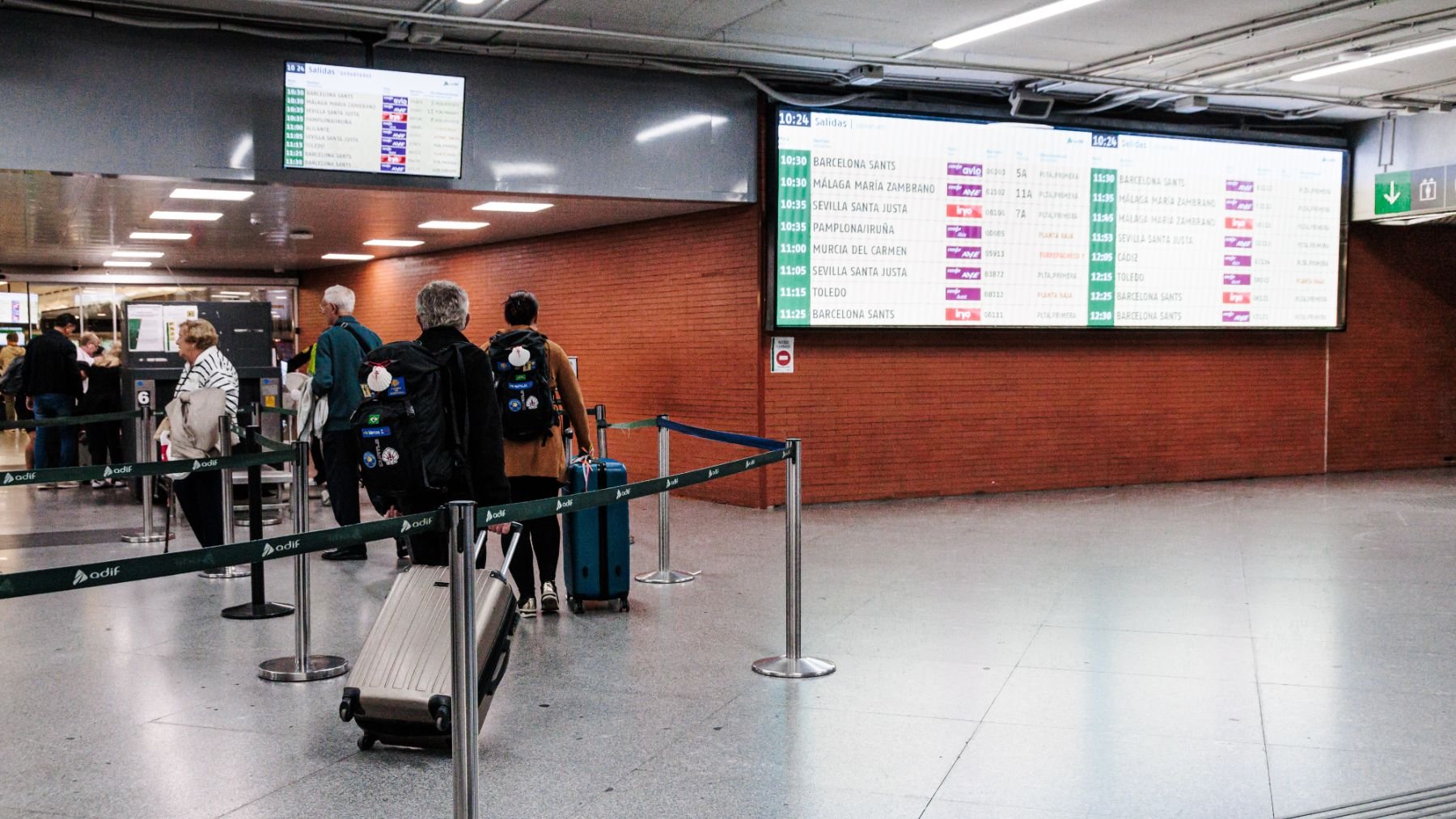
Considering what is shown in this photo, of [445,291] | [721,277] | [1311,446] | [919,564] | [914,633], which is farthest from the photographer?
[1311,446]

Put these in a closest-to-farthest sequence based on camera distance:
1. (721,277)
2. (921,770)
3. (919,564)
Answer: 1. (921,770)
2. (919,564)
3. (721,277)

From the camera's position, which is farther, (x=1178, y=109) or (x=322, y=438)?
(x=1178, y=109)

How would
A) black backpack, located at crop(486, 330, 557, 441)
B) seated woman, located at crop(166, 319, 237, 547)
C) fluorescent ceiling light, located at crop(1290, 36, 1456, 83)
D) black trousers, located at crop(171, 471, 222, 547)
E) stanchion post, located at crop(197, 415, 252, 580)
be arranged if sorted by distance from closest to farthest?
black backpack, located at crop(486, 330, 557, 441) < stanchion post, located at crop(197, 415, 252, 580) < seated woman, located at crop(166, 319, 237, 547) < black trousers, located at crop(171, 471, 222, 547) < fluorescent ceiling light, located at crop(1290, 36, 1456, 83)

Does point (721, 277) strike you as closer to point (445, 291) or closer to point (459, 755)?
point (445, 291)

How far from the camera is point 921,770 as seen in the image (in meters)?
3.95

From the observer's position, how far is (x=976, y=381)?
435 inches

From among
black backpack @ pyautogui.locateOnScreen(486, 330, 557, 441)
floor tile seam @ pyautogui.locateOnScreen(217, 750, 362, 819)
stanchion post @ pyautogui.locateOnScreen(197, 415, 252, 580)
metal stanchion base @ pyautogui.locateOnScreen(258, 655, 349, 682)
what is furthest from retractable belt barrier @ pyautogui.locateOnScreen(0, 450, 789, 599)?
stanchion post @ pyautogui.locateOnScreen(197, 415, 252, 580)

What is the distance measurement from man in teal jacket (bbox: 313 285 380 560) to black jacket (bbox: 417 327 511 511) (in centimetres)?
323

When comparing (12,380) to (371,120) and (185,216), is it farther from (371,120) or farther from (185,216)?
(371,120)

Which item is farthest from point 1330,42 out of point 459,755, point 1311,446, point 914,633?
point 459,755

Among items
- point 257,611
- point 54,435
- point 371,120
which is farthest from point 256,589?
point 54,435

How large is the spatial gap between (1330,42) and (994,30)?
2.70 metres

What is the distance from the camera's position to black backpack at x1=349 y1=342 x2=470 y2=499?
4395 millimetres

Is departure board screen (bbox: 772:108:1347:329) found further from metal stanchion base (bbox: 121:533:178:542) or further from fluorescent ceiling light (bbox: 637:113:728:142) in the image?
metal stanchion base (bbox: 121:533:178:542)
